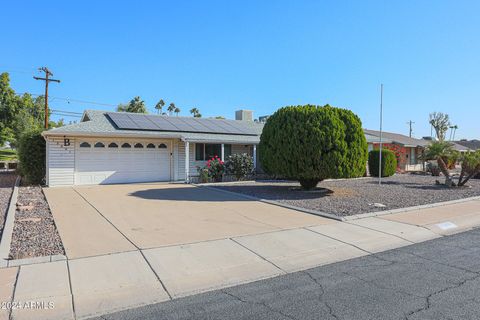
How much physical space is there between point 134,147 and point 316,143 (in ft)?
31.1

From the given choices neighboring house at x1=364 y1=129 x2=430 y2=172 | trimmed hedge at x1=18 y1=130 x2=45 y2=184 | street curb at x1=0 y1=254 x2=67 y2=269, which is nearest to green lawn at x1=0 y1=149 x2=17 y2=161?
trimmed hedge at x1=18 y1=130 x2=45 y2=184

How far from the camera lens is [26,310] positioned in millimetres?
3482

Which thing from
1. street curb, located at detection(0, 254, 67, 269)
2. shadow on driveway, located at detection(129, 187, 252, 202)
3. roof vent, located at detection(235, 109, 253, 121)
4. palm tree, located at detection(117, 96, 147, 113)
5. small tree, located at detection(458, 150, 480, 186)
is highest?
palm tree, located at detection(117, 96, 147, 113)

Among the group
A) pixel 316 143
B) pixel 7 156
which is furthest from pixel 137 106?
pixel 316 143

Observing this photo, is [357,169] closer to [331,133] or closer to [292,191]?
[331,133]

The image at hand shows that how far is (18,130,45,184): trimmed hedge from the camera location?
14.9 metres

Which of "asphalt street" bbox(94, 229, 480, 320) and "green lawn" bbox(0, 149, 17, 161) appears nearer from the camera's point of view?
"asphalt street" bbox(94, 229, 480, 320)

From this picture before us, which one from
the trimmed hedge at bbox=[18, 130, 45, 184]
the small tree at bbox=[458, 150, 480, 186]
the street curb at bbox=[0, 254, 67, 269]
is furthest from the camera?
the small tree at bbox=[458, 150, 480, 186]

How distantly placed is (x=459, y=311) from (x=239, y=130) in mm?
17766

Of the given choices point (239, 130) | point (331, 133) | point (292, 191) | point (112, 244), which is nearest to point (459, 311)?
point (112, 244)

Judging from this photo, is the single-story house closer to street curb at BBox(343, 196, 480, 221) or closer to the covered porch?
the covered porch

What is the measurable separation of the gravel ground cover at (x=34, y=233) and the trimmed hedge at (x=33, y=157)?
5509 mm

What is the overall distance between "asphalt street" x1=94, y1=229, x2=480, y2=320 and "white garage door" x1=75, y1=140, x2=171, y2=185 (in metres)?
13.2

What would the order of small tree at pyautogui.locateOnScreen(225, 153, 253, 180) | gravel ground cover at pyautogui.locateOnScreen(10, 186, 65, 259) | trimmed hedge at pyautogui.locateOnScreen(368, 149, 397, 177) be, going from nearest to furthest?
1. gravel ground cover at pyautogui.locateOnScreen(10, 186, 65, 259)
2. small tree at pyautogui.locateOnScreen(225, 153, 253, 180)
3. trimmed hedge at pyautogui.locateOnScreen(368, 149, 397, 177)
